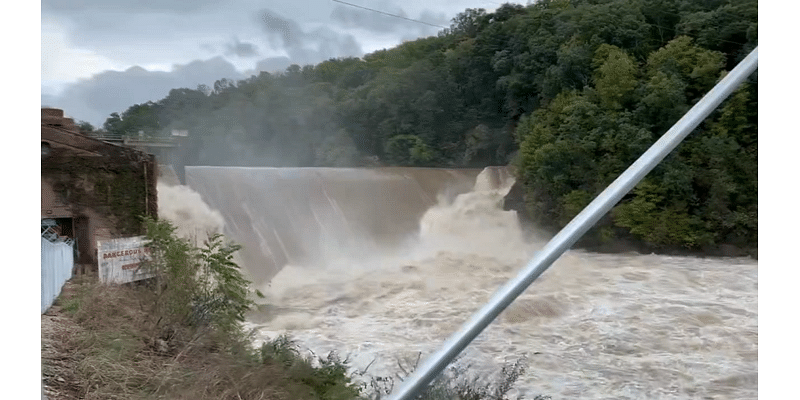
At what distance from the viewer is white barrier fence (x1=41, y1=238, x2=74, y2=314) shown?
3145 mm

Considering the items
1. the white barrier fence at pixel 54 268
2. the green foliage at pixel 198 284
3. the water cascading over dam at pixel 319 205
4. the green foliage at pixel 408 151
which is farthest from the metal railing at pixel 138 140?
the green foliage at pixel 408 151

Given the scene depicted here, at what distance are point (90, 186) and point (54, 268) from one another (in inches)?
12.6

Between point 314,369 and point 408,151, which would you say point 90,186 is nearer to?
point 314,369

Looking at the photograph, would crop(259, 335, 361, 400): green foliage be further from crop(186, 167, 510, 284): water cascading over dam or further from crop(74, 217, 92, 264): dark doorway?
crop(74, 217, 92, 264): dark doorway

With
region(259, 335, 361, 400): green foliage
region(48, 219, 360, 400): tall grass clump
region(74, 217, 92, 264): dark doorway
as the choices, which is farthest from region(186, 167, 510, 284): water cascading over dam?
region(74, 217, 92, 264): dark doorway

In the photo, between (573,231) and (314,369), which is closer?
(314,369)

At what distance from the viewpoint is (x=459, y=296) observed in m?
3.20

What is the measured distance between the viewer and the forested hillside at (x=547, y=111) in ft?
10.5

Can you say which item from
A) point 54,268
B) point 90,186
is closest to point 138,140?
point 90,186

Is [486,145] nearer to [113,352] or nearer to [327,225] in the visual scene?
[327,225]

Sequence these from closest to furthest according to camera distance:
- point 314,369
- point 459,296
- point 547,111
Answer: point 314,369 < point 459,296 < point 547,111

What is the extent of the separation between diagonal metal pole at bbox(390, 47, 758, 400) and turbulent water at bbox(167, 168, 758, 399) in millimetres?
62

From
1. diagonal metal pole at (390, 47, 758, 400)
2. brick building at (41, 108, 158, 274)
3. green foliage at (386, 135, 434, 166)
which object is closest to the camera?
diagonal metal pole at (390, 47, 758, 400)

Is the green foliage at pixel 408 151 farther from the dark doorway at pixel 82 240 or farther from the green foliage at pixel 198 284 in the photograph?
the dark doorway at pixel 82 240
